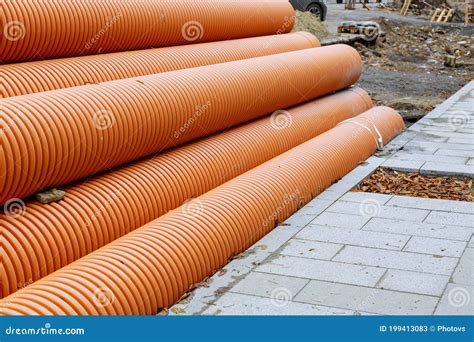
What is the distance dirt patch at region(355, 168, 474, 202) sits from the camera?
818cm

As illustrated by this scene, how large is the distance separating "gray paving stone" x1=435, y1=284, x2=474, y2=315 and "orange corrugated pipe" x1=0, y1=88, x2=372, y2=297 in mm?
2645

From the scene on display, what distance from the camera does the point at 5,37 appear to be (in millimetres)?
6473

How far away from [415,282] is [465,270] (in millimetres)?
541

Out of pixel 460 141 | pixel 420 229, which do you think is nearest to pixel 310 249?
pixel 420 229

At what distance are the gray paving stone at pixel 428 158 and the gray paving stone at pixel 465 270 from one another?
11.4 feet

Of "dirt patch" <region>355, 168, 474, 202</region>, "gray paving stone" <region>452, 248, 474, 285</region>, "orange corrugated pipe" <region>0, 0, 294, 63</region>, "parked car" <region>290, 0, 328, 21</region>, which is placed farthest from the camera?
"parked car" <region>290, 0, 328, 21</region>

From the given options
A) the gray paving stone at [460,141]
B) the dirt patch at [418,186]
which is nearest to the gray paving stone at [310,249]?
the dirt patch at [418,186]

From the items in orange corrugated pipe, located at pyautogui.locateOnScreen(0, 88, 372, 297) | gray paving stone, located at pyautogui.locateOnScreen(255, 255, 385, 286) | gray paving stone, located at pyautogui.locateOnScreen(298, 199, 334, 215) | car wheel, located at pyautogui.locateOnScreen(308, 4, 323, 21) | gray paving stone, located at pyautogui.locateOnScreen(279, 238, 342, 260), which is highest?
orange corrugated pipe, located at pyautogui.locateOnScreen(0, 88, 372, 297)

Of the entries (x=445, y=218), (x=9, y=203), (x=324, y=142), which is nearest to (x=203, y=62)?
(x=324, y=142)

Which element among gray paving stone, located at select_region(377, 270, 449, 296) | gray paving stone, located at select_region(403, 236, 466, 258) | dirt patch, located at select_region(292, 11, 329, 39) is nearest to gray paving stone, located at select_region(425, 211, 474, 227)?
gray paving stone, located at select_region(403, 236, 466, 258)

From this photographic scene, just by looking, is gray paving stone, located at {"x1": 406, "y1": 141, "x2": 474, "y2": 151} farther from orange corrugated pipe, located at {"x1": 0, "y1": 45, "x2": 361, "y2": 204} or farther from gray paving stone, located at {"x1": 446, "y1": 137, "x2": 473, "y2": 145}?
orange corrugated pipe, located at {"x1": 0, "y1": 45, "x2": 361, "y2": 204}

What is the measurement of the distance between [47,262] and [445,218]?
4.14m

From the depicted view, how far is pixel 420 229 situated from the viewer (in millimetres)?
6875

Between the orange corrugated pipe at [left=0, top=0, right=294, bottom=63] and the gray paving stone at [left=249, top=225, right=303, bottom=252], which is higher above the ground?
the orange corrugated pipe at [left=0, top=0, right=294, bottom=63]
